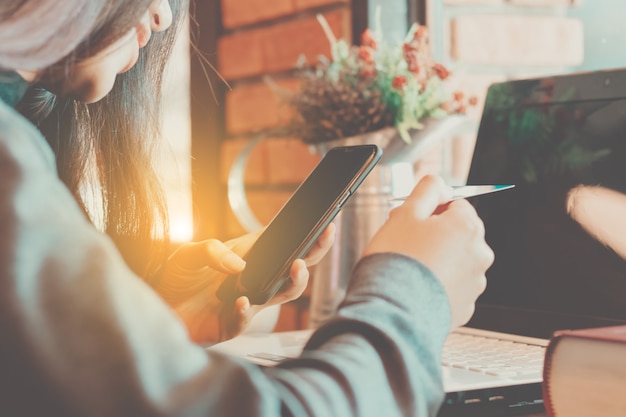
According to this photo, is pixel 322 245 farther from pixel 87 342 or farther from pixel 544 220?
pixel 87 342

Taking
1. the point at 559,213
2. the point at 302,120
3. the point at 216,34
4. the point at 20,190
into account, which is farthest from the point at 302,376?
the point at 216,34

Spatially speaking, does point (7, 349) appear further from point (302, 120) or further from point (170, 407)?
point (302, 120)

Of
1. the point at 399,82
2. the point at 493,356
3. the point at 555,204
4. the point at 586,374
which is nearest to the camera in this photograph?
Answer: the point at 586,374

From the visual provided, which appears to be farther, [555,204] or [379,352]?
[555,204]

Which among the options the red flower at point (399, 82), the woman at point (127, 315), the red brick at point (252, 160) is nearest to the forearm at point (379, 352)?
the woman at point (127, 315)

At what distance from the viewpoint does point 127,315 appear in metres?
0.35

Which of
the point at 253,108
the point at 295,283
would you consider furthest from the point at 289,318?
the point at 295,283

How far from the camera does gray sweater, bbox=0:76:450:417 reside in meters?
0.34

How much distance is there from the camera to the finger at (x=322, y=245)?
744 mm

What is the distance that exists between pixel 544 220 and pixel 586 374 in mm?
408

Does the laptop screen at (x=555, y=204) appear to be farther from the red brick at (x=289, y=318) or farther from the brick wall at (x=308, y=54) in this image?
the red brick at (x=289, y=318)

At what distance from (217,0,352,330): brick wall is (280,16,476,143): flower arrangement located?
27cm

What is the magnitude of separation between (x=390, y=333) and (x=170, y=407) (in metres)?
0.13

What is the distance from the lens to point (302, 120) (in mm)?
1166
